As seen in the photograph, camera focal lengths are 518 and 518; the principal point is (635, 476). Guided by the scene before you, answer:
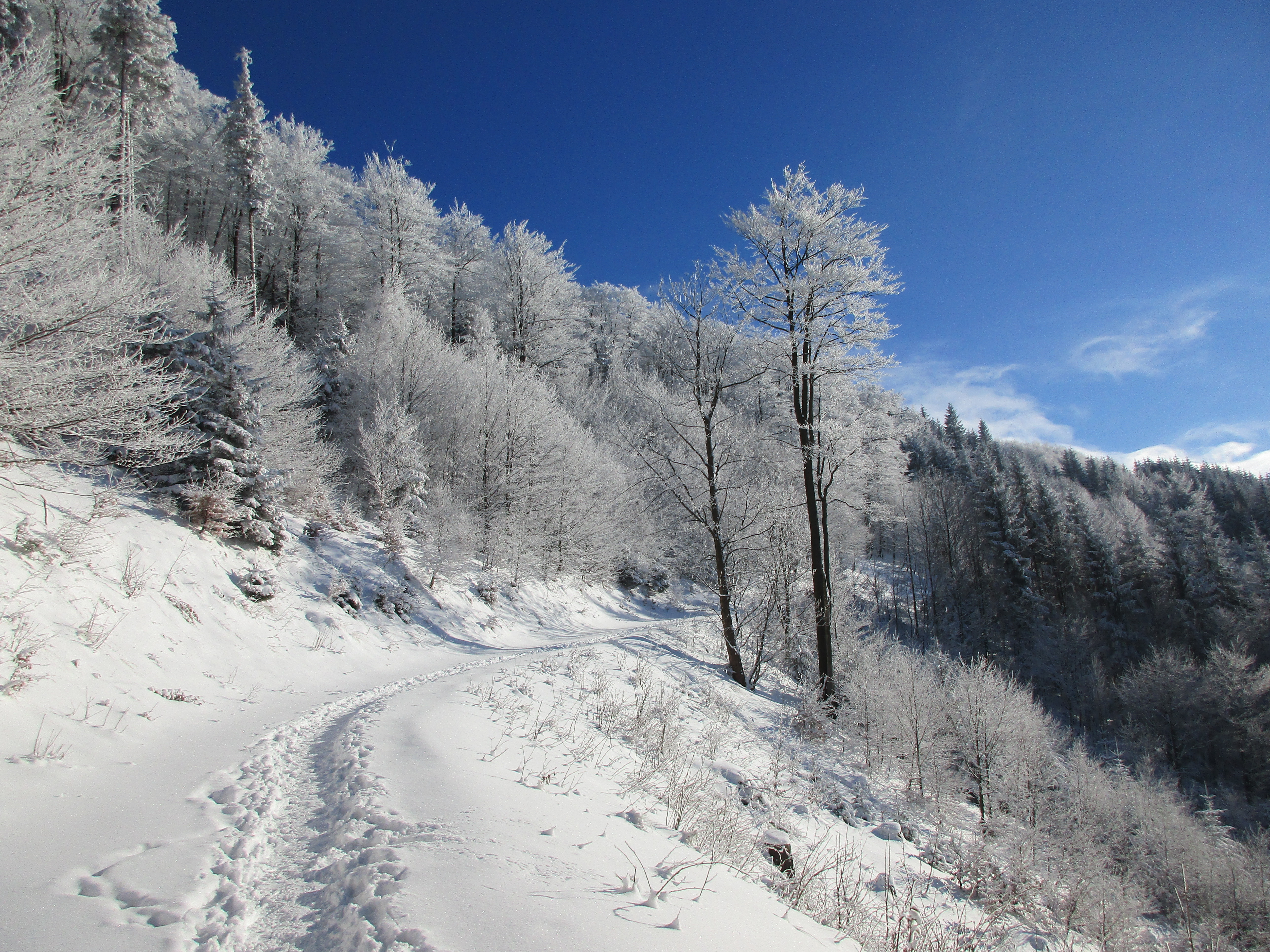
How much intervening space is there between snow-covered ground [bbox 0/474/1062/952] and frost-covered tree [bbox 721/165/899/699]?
5.52 m

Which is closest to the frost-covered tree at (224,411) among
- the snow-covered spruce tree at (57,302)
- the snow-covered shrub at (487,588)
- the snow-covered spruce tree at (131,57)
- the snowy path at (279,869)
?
the snow-covered spruce tree at (57,302)

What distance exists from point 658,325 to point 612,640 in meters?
8.55

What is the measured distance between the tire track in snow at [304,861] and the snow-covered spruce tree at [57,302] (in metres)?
4.22

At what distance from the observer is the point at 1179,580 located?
147ft

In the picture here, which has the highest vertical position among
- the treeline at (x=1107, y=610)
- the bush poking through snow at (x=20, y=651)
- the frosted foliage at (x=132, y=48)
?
the frosted foliage at (x=132, y=48)

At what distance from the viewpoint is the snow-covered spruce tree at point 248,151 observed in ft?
84.2

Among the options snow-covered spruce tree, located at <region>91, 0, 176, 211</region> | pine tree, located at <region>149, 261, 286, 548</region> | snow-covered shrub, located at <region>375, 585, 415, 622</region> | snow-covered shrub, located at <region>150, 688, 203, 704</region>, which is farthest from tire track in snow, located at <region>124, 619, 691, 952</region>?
snow-covered spruce tree, located at <region>91, 0, 176, 211</region>

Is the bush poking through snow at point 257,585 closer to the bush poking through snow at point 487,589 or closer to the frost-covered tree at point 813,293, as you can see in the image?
the bush poking through snow at point 487,589

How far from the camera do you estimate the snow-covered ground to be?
8.59 ft

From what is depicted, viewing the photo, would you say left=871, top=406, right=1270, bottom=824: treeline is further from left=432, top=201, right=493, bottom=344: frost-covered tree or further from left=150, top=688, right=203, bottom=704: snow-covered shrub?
left=150, top=688, right=203, bottom=704: snow-covered shrub

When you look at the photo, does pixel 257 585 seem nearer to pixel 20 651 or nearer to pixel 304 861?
pixel 20 651

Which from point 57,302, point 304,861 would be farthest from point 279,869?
point 57,302

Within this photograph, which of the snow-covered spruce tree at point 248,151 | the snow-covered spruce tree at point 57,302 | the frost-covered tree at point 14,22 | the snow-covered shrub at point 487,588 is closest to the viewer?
the snow-covered spruce tree at point 57,302

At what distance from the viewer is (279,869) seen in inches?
127
